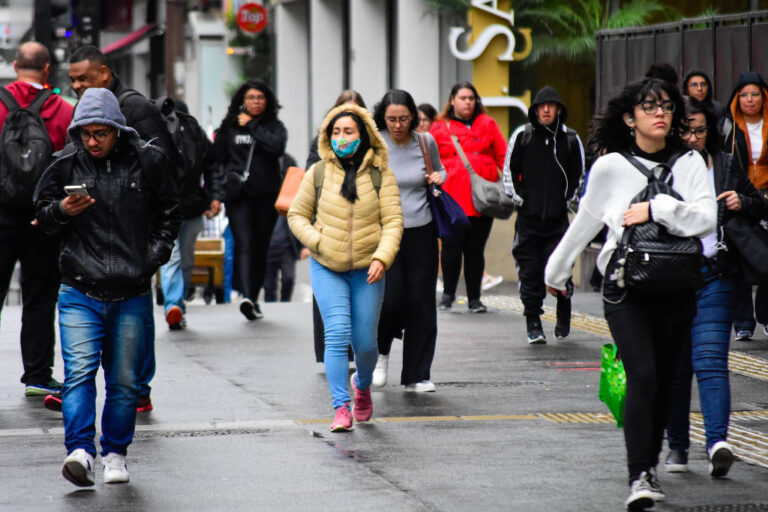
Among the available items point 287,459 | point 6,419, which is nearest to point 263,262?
point 6,419

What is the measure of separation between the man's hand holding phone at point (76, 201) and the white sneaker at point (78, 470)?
1037 millimetres

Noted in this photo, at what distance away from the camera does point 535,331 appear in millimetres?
11664

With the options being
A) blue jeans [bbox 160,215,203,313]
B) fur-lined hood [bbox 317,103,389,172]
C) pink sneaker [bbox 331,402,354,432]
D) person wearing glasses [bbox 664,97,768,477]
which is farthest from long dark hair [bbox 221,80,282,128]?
person wearing glasses [bbox 664,97,768,477]

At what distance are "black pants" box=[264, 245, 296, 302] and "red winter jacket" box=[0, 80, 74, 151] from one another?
7.92 meters

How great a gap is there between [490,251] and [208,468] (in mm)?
12679

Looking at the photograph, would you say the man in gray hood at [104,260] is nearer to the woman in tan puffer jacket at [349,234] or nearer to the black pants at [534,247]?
the woman in tan puffer jacket at [349,234]

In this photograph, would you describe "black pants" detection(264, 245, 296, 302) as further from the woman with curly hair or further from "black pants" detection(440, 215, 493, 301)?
the woman with curly hair

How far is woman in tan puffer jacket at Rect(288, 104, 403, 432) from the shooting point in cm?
789

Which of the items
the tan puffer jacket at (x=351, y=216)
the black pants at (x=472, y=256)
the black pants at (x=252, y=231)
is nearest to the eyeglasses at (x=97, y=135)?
the tan puffer jacket at (x=351, y=216)

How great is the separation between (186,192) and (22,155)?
3.49 m

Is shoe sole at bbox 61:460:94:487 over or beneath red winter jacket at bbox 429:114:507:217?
beneath

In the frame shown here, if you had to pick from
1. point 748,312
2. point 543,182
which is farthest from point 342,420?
point 748,312

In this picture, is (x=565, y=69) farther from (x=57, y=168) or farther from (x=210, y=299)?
(x=57, y=168)

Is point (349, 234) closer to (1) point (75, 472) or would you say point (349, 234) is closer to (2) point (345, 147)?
(2) point (345, 147)
